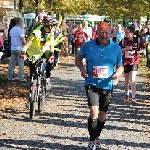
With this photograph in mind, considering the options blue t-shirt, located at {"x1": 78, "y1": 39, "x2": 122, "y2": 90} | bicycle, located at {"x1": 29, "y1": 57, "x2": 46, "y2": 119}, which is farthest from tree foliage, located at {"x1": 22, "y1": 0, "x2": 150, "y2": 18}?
blue t-shirt, located at {"x1": 78, "y1": 39, "x2": 122, "y2": 90}

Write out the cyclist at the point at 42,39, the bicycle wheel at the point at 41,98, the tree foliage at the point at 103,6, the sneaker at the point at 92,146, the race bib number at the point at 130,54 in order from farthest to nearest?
the tree foliage at the point at 103,6 < the race bib number at the point at 130,54 < the bicycle wheel at the point at 41,98 < the cyclist at the point at 42,39 < the sneaker at the point at 92,146

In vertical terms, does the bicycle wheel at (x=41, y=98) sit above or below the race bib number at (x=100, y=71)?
below

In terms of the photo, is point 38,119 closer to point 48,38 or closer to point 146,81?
point 48,38

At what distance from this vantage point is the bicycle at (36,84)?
907cm

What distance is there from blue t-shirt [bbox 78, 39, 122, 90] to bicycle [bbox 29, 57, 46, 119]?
2.31 m

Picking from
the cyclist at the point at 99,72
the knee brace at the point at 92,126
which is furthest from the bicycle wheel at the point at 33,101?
the knee brace at the point at 92,126

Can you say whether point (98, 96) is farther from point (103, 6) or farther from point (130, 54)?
point (103, 6)

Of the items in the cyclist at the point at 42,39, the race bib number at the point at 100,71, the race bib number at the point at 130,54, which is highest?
the cyclist at the point at 42,39

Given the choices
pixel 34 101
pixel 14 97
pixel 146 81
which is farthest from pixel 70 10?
pixel 34 101

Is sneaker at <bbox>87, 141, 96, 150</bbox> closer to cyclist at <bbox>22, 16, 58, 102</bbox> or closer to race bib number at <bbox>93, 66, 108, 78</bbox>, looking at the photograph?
race bib number at <bbox>93, 66, 108, 78</bbox>

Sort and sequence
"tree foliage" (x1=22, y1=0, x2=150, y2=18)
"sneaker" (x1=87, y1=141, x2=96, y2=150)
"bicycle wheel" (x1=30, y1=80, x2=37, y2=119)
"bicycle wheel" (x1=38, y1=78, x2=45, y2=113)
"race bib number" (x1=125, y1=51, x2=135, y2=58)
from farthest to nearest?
"tree foliage" (x1=22, y1=0, x2=150, y2=18) → "race bib number" (x1=125, y1=51, x2=135, y2=58) → "bicycle wheel" (x1=38, y1=78, x2=45, y2=113) → "bicycle wheel" (x1=30, y1=80, x2=37, y2=119) → "sneaker" (x1=87, y1=141, x2=96, y2=150)

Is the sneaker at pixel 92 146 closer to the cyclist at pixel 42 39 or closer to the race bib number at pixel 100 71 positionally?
the race bib number at pixel 100 71

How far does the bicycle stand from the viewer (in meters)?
9.07

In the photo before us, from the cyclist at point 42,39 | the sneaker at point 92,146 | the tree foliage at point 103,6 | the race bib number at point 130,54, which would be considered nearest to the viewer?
the sneaker at point 92,146
